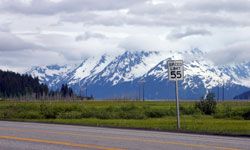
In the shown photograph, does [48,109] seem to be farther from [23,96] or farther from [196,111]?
[23,96]

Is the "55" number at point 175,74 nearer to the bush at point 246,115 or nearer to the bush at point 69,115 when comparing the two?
the bush at point 69,115

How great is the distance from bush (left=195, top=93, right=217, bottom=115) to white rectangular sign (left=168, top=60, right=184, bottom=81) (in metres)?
37.5

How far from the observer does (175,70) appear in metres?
31.1

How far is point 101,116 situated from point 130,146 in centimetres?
3881

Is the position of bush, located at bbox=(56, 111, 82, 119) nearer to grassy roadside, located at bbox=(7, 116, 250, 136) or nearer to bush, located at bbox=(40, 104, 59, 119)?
bush, located at bbox=(40, 104, 59, 119)

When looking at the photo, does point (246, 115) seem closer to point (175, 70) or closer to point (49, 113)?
point (49, 113)

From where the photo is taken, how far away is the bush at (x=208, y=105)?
226 ft

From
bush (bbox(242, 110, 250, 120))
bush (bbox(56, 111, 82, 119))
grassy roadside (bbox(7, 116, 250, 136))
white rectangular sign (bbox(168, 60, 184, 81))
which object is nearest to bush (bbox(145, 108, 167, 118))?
bush (bbox(56, 111, 82, 119))

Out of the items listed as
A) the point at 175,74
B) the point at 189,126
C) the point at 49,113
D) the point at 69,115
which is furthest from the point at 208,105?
the point at 175,74

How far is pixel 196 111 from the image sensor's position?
70562 millimetres

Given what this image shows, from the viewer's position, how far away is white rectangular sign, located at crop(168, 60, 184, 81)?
31033 mm

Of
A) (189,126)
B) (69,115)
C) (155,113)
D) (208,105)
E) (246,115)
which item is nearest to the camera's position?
(189,126)

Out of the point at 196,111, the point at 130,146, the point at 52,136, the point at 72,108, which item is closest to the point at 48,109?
the point at 72,108

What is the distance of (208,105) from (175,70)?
3905cm
